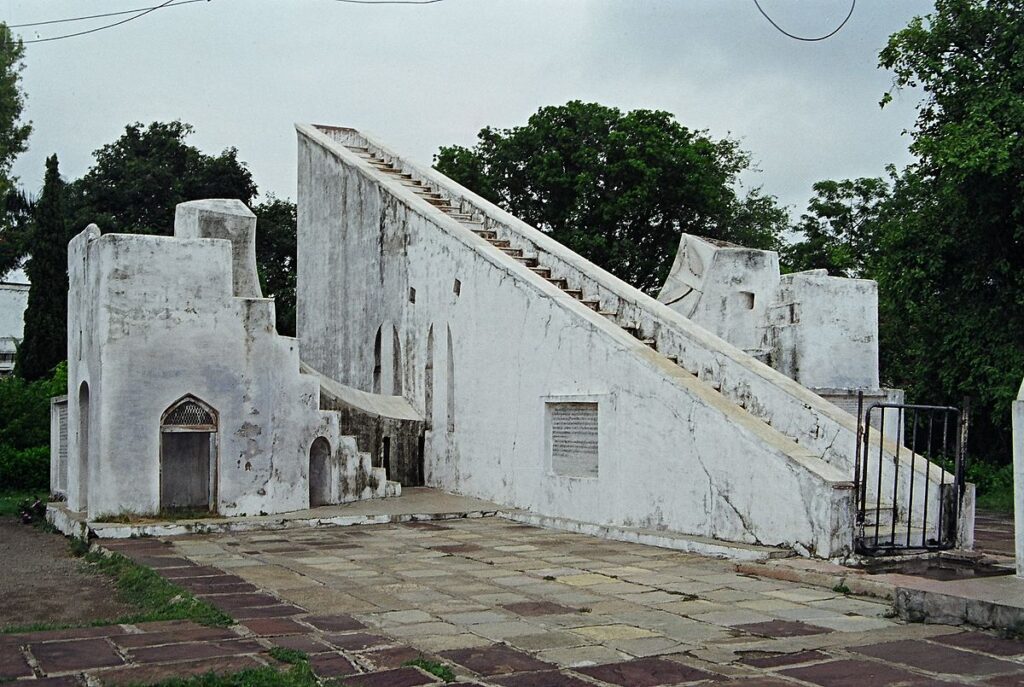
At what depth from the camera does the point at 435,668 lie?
5.13 meters

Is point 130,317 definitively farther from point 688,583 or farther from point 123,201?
point 123,201

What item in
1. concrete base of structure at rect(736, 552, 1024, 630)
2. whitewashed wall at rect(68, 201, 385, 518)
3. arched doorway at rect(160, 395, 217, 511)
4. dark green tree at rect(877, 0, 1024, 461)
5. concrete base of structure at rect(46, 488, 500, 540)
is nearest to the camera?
concrete base of structure at rect(736, 552, 1024, 630)

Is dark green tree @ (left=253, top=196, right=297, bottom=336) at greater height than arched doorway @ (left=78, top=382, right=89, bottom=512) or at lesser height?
greater

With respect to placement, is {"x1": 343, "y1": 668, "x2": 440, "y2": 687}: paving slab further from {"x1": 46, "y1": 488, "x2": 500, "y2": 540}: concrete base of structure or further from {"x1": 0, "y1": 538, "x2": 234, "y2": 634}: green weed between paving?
{"x1": 46, "y1": 488, "x2": 500, "y2": 540}: concrete base of structure

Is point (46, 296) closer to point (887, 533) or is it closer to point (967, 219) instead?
point (967, 219)

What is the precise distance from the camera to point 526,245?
14508 millimetres

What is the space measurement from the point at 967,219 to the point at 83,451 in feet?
40.1

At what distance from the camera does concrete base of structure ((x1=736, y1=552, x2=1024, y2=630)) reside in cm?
586

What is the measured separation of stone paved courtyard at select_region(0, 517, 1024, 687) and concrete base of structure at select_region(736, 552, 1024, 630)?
11 cm

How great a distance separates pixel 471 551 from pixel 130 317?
4420 millimetres

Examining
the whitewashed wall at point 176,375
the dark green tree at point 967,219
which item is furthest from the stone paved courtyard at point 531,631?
the dark green tree at point 967,219

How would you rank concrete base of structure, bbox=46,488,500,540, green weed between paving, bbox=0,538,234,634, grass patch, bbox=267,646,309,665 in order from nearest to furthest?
grass patch, bbox=267,646,309,665, green weed between paving, bbox=0,538,234,634, concrete base of structure, bbox=46,488,500,540

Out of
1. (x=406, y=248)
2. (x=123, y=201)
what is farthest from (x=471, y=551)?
(x=123, y=201)

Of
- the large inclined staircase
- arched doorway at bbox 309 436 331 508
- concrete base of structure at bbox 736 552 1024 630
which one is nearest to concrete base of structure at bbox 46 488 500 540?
arched doorway at bbox 309 436 331 508
